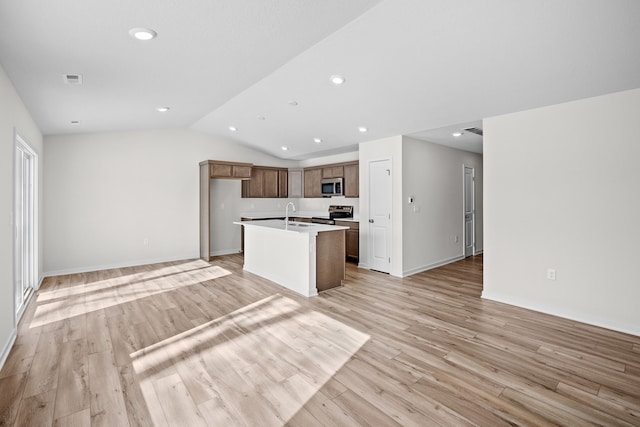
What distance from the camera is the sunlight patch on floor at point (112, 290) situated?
3.87 meters

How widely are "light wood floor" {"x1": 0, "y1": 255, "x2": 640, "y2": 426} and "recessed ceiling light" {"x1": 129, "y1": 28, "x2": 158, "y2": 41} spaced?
8.58 ft

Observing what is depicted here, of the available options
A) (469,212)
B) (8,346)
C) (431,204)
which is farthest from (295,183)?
(8,346)

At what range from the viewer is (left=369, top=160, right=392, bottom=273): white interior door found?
5598mm

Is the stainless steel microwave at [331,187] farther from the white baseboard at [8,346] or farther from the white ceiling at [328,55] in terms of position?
the white baseboard at [8,346]

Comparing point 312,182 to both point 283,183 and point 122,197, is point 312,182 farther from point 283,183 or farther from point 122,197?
point 122,197

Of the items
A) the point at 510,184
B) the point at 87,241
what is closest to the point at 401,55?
the point at 510,184

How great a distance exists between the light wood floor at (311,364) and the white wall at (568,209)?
31 cm

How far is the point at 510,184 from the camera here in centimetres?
400

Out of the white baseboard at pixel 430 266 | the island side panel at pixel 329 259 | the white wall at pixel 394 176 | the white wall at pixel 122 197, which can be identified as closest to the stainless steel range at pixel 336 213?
the white wall at pixel 394 176

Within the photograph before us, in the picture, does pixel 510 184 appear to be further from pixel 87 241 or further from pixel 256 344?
pixel 87 241

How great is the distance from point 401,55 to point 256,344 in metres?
3.09

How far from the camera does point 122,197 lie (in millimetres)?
6199

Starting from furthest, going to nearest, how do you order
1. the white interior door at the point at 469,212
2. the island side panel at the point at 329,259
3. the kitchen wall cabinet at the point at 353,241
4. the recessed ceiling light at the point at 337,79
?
the white interior door at the point at 469,212, the kitchen wall cabinet at the point at 353,241, the island side panel at the point at 329,259, the recessed ceiling light at the point at 337,79

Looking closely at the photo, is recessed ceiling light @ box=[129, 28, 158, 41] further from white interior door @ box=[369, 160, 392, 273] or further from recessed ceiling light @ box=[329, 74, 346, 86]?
white interior door @ box=[369, 160, 392, 273]
